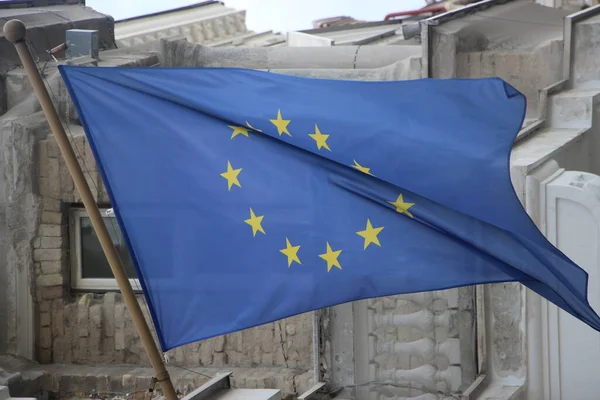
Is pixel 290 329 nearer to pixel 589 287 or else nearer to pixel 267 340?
pixel 267 340

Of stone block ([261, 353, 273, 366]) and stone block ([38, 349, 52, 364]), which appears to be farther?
stone block ([38, 349, 52, 364])

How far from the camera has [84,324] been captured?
8.84 m

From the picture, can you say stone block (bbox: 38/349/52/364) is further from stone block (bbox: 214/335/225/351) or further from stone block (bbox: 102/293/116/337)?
stone block (bbox: 214/335/225/351)

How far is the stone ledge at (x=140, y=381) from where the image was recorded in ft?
27.9

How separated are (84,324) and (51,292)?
0.35 m

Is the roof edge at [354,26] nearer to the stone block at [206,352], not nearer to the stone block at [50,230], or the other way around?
the stone block at [50,230]

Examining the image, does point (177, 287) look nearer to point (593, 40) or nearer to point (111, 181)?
point (111, 181)

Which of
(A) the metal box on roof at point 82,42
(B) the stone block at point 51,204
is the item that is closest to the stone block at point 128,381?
(B) the stone block at point 51,204

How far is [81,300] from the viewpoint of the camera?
884 cm

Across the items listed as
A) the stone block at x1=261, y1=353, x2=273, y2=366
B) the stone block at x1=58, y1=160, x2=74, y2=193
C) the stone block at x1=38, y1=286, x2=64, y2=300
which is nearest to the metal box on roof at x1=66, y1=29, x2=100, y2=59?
the stone block at x1=58, y1=160, x2=74, y2=193

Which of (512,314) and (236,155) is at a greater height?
(236,155)

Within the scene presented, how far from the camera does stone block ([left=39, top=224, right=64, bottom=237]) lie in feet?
28.8

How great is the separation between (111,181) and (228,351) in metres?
3.61

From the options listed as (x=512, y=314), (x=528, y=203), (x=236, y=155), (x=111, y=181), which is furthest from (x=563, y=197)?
(x=111, y=181)
